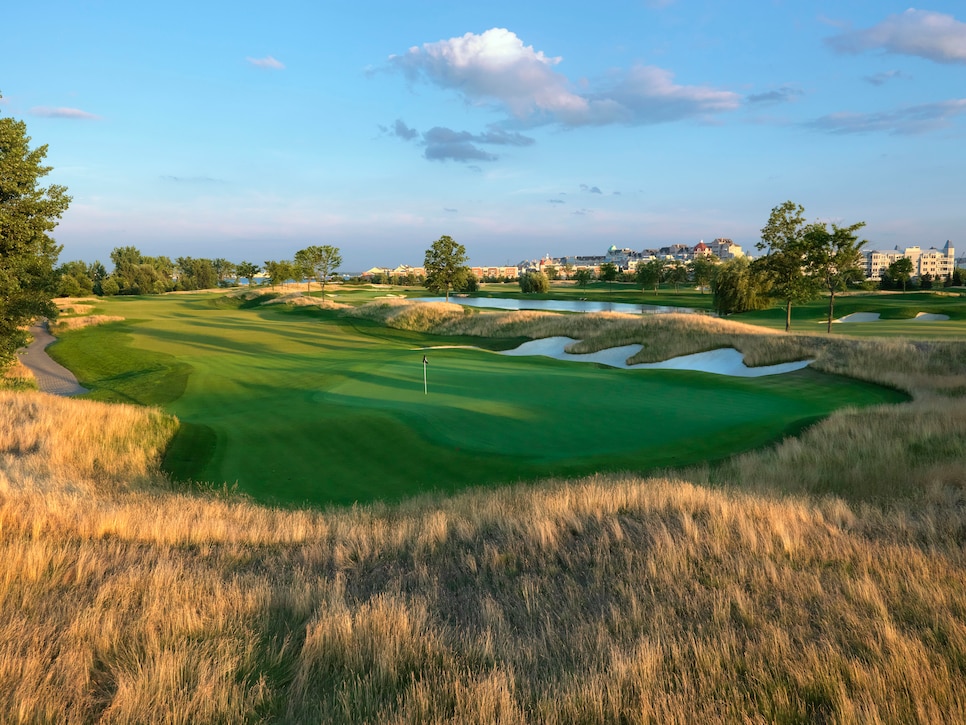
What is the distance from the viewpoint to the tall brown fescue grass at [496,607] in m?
2.96

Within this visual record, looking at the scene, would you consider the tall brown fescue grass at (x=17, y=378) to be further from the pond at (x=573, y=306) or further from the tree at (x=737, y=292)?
the tree at (x=737, y=292)

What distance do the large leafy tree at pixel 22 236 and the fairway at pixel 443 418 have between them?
3680 millimetres

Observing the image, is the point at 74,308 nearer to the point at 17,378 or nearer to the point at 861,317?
the point at 17,378

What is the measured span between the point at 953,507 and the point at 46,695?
337 inches

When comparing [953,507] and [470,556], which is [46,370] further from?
[953,507]

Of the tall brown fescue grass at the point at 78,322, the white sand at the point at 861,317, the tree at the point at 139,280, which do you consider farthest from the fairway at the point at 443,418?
the tree at the point at 139,280

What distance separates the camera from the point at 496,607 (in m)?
4.18

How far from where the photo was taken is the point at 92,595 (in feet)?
13.6

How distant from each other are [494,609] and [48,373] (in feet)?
104

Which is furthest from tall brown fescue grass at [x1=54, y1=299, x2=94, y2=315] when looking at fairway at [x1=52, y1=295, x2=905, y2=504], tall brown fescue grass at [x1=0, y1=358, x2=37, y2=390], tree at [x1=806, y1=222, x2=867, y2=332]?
tree at [x1=806, y1=222, x2=867, y2=332]

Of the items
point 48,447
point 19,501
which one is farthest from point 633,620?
point 48,447

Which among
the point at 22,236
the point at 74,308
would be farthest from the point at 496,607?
the point at 74,308

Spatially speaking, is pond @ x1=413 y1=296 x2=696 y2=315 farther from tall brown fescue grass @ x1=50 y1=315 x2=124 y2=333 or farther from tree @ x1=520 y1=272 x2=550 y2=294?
tall brown fescue grass @ x1=50 y1=315 x2=124 y2=333

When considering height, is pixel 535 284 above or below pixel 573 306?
above
